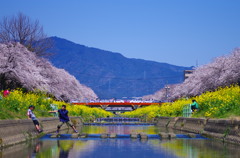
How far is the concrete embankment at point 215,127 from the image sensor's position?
62.4ft

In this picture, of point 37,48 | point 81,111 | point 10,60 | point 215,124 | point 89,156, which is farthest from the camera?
point 37,48

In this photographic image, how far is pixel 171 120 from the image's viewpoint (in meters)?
40.9

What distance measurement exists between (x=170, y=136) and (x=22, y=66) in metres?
30.0

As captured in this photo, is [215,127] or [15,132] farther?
[215,127]

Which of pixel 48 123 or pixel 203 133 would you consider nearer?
pixel 203 133

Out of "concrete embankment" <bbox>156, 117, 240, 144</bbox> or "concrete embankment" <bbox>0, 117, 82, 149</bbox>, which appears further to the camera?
"concrete embankment" <bbox>156, 117, 240, 144</bbox>

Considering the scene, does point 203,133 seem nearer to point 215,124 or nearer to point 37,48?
point 215,124

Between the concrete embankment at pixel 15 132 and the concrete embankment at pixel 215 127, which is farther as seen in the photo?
the concrete embankment at pixel 215 127

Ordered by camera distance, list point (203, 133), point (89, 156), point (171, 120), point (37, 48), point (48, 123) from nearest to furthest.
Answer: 1. point (89, 156)
2. point (203, 133)
3. point (48, 123)
4. point (171, 120)
5. point (37, 48)

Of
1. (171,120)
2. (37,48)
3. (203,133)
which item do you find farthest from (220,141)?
(37,48)

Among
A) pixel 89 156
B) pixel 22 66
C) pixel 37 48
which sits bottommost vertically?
pixel 89 156

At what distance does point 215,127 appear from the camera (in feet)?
74.7

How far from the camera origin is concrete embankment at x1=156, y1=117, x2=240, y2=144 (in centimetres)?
1903

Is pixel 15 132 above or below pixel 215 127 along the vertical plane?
below
